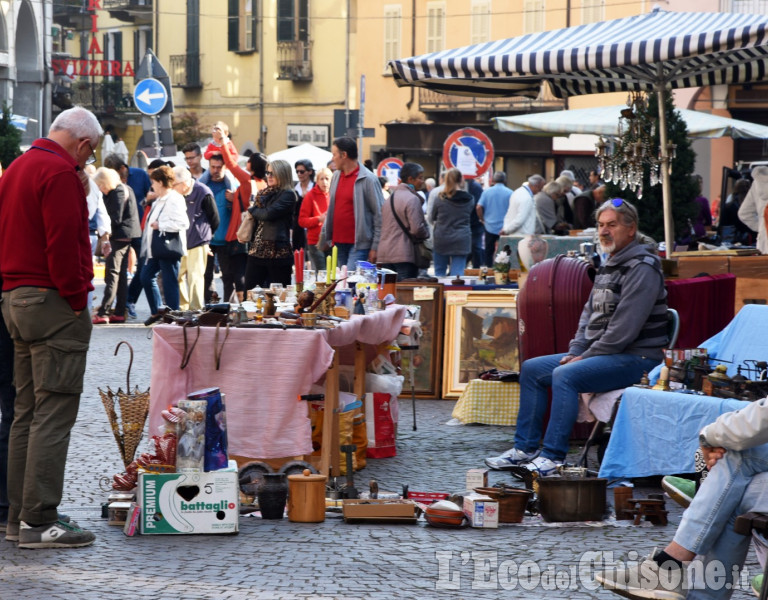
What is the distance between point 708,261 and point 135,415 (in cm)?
507

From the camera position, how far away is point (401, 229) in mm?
13586

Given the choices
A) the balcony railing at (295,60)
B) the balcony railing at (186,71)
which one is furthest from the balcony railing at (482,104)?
the balcony railing at (186,71)

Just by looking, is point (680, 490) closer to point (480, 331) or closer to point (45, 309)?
point (45, 309)

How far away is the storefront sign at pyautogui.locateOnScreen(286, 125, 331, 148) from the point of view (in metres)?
42.7

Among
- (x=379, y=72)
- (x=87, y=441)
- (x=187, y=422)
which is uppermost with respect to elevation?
(x=379, y=72)

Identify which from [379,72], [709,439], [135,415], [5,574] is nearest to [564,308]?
[135,415]

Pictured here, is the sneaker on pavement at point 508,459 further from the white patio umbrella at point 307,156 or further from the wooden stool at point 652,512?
the white patio umbrella at point 307,156

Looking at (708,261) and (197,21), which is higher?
(197,21)

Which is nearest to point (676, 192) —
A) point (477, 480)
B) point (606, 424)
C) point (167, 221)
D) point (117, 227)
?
point (167, 221)

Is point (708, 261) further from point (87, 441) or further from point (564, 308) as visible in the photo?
point (87, 441)

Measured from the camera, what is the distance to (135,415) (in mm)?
7496

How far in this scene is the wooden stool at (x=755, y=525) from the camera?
16.4 ft

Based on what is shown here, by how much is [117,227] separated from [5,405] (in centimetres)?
948

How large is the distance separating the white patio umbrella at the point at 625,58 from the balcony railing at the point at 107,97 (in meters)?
38.5
